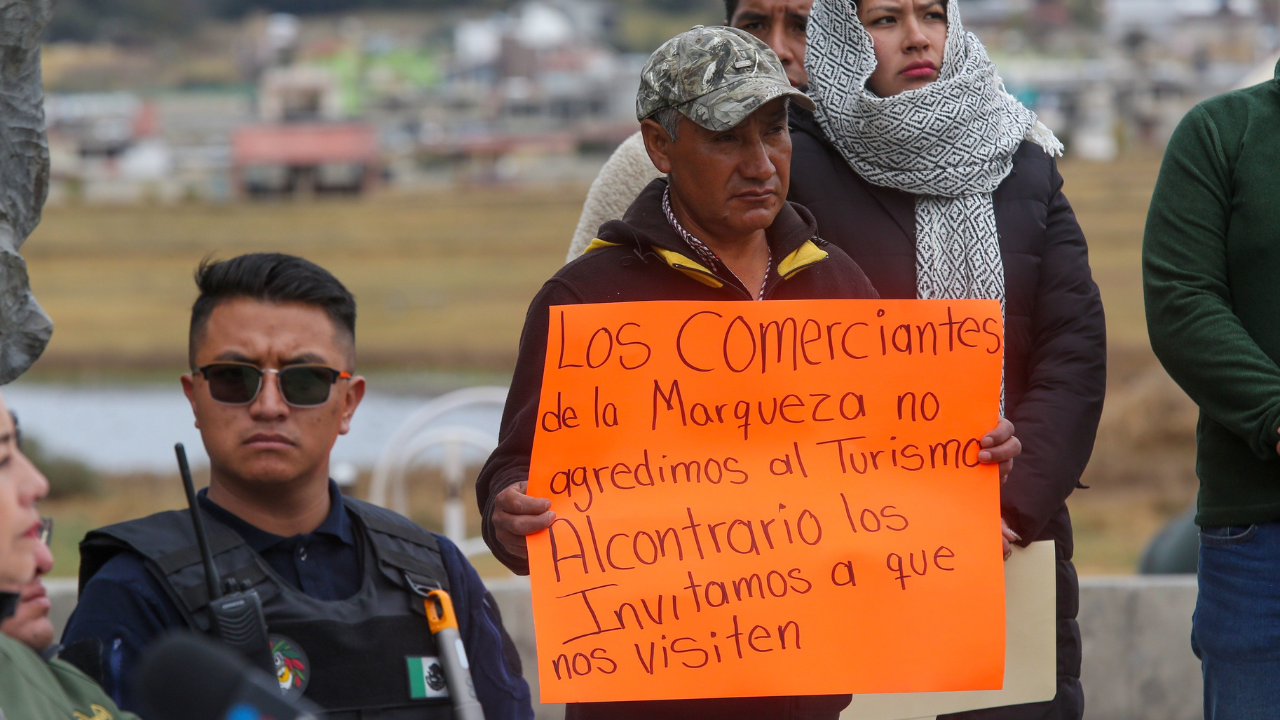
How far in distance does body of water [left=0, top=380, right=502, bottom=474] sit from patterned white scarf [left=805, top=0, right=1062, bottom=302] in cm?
1079

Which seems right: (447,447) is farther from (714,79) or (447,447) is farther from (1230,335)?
(1230,335)

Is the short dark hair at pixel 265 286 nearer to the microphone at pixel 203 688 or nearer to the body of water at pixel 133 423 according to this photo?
the microphone at pixel 203 688

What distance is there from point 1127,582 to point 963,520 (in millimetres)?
3074

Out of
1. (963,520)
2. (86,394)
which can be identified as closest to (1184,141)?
(963,520)

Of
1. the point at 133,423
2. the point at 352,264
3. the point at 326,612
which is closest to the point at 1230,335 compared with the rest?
the point at 326,612

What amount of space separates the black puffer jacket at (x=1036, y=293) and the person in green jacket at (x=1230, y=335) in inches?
6.1

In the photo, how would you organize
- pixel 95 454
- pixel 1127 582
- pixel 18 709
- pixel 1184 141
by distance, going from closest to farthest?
pixel 18 709 → pixel 1184 141 → pixel 1127 582 → pixel 95 454

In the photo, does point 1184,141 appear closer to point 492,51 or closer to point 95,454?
point 95,454

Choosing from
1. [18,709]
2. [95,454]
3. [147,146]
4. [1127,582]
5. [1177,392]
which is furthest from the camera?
[147,146]

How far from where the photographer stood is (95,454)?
18.4 metres

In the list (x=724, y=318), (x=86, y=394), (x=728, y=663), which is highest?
(x=724, y=318)

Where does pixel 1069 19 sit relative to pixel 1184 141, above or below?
above

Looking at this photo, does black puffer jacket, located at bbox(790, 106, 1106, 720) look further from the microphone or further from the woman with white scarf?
the microphone

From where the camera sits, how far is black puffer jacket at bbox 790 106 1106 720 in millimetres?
2859
